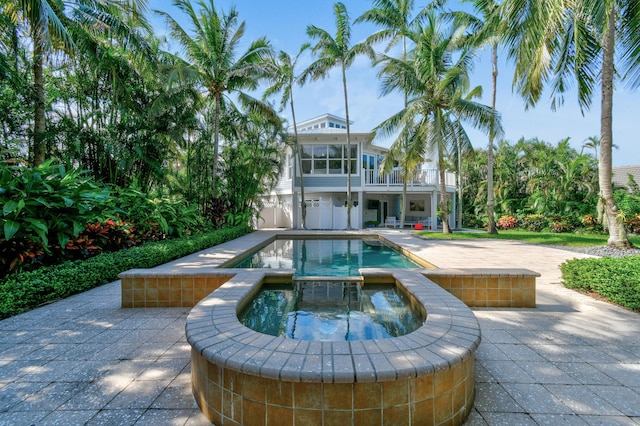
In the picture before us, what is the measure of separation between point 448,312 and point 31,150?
10562 mm

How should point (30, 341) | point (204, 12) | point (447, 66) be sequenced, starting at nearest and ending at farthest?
point (30, 341), point (204, 12), point (447, 66)

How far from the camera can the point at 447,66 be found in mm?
12250

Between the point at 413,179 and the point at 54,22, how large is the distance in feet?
51.9

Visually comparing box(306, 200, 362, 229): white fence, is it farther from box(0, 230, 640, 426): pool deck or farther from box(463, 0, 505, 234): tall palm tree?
box(0, 230, 640, 426): pool deck

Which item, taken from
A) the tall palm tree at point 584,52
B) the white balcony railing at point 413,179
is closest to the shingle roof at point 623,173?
the white balcony railing at point 413,179

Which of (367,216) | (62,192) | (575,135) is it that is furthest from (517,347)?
(575,135)

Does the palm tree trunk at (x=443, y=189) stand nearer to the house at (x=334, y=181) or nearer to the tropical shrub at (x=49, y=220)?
the house at (x=334, y=181)

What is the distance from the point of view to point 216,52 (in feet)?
36.8

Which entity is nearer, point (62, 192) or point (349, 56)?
point (62, 192)

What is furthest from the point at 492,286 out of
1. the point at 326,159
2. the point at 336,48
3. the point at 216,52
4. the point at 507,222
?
the point at 507,222

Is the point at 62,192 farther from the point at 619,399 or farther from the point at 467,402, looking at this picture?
the point at 619,399

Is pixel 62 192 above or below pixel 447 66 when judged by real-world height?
below

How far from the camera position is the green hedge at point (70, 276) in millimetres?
3861

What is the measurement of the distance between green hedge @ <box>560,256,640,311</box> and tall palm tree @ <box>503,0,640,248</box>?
15.5 feet
